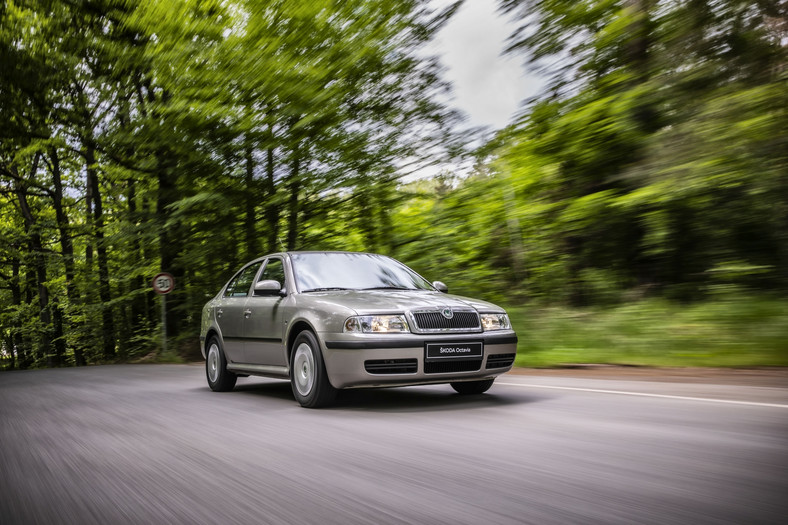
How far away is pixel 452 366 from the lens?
6480 mm

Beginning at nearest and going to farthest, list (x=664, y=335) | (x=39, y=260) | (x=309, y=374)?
(x=309, y=374) < (x=664, y=335) < (x=39, y=260)

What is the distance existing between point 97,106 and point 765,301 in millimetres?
19685

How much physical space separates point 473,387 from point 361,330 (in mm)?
1685

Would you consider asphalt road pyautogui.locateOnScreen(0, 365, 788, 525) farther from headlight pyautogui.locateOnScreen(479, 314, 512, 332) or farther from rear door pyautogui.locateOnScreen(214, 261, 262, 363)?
rear door pyautogui.locateOnScreen(214, 261, 262, 363)

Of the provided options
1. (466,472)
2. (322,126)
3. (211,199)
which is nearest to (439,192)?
(322,126)

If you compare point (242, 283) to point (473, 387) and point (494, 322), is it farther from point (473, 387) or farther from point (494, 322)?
point (494, 322)

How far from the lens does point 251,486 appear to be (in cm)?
377

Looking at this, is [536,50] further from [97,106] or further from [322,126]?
[97,106]

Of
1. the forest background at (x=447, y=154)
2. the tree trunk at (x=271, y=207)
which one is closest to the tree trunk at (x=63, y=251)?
the forest background at (x=447, y=154)

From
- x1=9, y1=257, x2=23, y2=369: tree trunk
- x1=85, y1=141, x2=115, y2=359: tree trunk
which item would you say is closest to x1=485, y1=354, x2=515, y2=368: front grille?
x1=85, y1=141, x2=115, y2=359: tree trunk

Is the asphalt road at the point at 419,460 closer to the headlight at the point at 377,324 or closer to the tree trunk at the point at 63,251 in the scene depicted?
the headlight at the point at 377,324

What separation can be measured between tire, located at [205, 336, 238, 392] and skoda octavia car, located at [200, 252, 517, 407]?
66cm

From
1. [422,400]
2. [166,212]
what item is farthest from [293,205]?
[422,400]

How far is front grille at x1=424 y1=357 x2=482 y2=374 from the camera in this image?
20.9 ft
